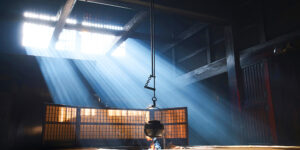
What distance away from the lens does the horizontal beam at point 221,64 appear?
5.27m

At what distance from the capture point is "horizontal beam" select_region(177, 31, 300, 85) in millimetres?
5268

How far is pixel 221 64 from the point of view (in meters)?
7.23

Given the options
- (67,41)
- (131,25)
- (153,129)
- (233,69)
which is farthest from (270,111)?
(67,41)

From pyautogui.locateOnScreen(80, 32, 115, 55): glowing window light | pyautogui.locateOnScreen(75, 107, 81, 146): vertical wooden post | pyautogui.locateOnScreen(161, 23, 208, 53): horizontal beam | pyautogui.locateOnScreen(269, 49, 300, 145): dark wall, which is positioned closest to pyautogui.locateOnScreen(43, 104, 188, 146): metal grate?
pyautogui.locateOnScreen(75, 107, 81, 146): vertical wooden post

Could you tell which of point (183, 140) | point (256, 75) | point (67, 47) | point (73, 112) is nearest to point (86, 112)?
point (73, 112)

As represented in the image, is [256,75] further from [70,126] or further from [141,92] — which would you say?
[141,92]

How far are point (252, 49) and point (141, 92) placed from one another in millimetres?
5848

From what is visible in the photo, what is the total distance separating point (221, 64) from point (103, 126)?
353 cm

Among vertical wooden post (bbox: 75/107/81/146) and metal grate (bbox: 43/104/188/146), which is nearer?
metal grate (bbox: 43/104/188/146)

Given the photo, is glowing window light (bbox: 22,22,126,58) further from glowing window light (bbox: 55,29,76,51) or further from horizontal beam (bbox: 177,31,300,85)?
horizontal beam (bbox: 177,31,300,85)

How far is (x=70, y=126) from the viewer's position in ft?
18.3

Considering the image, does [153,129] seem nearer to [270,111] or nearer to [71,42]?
[270,111]

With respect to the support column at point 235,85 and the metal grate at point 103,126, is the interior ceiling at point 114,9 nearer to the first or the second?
the support column at point 235,85

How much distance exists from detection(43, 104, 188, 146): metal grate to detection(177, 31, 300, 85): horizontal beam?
1836 millimetres
